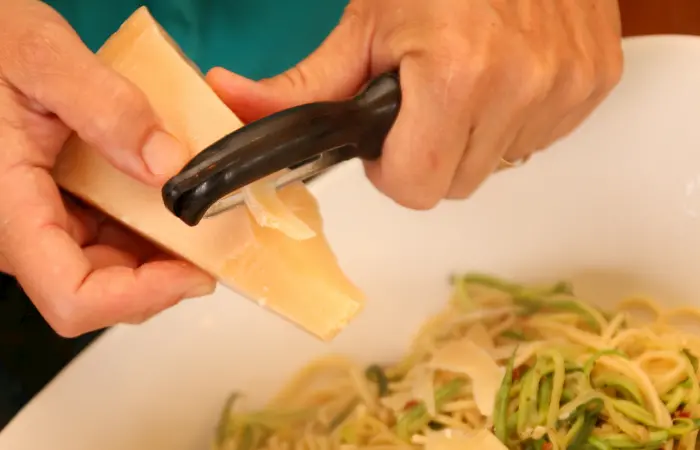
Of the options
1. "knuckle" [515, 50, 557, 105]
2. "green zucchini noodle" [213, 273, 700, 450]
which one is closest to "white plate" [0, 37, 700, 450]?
"green zucchini noodle" [213, 273, 700, 450]

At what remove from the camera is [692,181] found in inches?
32.3

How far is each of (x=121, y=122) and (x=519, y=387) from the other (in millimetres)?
478

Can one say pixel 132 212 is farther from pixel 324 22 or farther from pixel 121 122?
pixel 324 22

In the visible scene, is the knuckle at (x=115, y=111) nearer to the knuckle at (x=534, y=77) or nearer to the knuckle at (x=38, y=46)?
the knuckle at (x=38, y=46)

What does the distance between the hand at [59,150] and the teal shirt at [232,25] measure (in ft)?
0.94

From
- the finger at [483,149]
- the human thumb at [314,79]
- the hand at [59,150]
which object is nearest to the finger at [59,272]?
the hand at [59,150]

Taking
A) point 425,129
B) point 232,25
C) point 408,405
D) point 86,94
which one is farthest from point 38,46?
point 408,405

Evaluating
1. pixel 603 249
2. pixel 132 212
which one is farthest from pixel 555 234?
pixel 132 212

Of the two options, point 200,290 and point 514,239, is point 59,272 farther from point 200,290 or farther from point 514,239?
point 514,239

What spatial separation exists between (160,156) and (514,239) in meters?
0.50

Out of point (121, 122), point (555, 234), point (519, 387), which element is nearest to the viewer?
point (121, 122)

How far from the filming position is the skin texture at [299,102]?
51cm

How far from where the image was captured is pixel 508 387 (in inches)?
29.7

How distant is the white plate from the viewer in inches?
30.8
